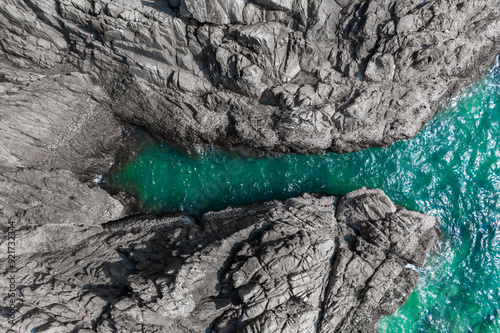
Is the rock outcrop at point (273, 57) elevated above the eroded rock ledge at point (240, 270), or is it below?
above

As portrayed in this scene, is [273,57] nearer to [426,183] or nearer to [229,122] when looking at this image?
[229,122]

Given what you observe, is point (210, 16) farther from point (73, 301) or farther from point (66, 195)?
point (73, 301)

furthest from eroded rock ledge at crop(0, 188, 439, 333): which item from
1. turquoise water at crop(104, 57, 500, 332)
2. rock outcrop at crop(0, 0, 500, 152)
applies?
rock outcrop at crop(0, 0, 500, 152)

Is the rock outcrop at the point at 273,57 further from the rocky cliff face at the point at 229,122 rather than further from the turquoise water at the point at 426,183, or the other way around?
the turquoise water at the point at 426,183

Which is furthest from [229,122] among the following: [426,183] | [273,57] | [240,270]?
[426,183]

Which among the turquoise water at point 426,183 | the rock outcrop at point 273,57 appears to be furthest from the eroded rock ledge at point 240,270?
the rock outcrop at point 273,57

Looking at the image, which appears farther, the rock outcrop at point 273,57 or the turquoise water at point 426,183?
the turquoise water at point 426,183

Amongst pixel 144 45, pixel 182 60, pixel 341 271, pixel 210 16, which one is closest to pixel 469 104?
pixel 341 271

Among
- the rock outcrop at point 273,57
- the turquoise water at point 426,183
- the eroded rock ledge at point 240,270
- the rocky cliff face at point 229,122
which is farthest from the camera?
the turquoise water at point 426,183
